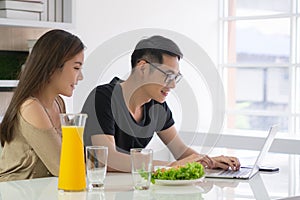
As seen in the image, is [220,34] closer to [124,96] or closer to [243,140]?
[243,140]

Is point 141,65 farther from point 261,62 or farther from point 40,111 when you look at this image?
point 261,62

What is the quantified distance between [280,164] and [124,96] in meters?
0.77

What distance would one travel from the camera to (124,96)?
2.85m

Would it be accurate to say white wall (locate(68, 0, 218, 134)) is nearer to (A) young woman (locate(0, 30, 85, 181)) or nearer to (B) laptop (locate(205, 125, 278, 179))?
(A) young woman (locate(0, 30, 85, 181))

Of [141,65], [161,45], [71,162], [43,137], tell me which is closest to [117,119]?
[141,65]

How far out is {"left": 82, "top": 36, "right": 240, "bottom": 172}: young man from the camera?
2.68m

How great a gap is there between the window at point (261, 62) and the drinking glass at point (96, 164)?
370cm

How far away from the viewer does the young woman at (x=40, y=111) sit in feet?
7.72

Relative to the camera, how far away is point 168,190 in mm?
2023

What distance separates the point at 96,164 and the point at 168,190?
0.82ft

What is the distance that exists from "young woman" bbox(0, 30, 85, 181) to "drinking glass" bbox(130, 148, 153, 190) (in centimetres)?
45

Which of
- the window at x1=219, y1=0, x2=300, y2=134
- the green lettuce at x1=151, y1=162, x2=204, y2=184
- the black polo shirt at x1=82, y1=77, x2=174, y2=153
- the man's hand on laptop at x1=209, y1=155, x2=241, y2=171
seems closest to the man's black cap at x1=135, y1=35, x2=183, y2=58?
the black polo shirt at x1=82, y1=77, x2=174, y2=153

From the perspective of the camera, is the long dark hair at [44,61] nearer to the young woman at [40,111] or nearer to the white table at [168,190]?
the young woman at [40,111]

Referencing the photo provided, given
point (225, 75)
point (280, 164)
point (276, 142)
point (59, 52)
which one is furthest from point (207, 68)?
point (59, 52)
